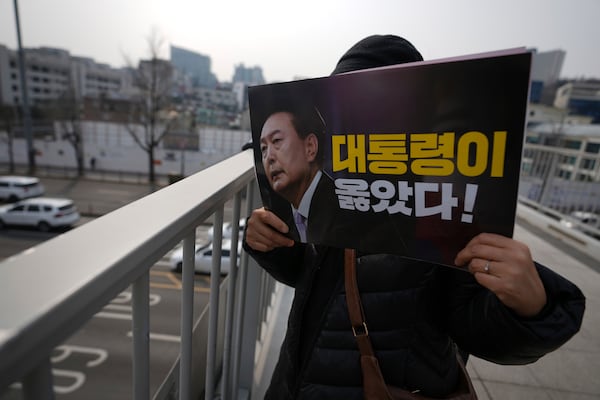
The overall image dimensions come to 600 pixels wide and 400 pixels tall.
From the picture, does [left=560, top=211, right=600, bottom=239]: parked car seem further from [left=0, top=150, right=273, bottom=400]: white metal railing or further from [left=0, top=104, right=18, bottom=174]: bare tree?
[left=0, top=104, right=18, bottom=174]: bare tree

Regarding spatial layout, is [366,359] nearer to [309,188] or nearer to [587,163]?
[309,188]

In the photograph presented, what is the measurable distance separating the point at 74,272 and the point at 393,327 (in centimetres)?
60

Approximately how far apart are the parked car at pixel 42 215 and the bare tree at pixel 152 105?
8107 millimetres

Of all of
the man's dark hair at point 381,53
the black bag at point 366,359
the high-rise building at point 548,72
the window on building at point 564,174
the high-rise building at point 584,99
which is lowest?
the black bag at point 366,359

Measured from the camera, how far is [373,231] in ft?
1.89

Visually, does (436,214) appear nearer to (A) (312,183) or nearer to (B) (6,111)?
(A) (312,183)

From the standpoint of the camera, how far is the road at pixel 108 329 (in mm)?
467

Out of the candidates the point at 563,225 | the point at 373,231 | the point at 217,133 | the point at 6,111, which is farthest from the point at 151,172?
the point at 373,231

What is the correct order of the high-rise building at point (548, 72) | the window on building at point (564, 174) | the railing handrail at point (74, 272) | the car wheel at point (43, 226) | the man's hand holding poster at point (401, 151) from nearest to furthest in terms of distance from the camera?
1. the railing handrail at point (74, 272)
2. the man's hand holding poster at point (401, 151)
3. the window on building at point (564, 174)
4. the high-rise building at point (548, 72)
5. the car wheel at point (43, 226)

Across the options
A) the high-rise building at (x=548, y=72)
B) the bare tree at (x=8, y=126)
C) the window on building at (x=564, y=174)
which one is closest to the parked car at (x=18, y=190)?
the bare tree at (x=8, y=126)

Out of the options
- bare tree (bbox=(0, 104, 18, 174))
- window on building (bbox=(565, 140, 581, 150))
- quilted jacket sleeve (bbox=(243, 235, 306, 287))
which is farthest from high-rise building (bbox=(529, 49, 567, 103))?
bare tree (bbox=(0, 104, 18, 174))

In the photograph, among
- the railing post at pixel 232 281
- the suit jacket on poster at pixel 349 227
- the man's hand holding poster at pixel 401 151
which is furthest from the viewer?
the railing post at pixel 232 281

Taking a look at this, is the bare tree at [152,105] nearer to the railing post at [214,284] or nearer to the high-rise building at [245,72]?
the high-rise building at [245,72]

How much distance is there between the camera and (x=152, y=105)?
53.5 ft
